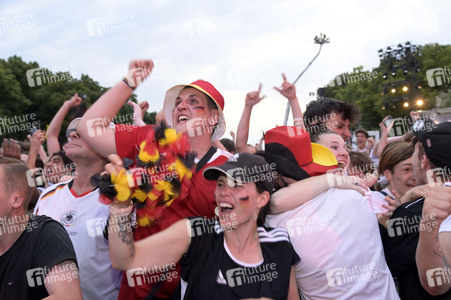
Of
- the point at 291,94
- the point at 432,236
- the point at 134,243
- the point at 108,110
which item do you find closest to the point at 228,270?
the point at 134,243

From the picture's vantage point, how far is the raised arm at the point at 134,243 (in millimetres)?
2082

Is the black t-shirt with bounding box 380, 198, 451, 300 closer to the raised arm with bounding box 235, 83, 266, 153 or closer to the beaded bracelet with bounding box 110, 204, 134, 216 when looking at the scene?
the raised arm with bounding box 235, 83, 266, 153

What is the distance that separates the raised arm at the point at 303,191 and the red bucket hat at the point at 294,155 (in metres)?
0.15

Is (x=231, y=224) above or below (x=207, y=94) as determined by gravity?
below

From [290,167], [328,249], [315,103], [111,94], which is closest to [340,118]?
[315,103]

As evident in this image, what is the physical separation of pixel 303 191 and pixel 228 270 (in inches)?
26.1

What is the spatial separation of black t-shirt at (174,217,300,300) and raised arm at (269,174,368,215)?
19cm

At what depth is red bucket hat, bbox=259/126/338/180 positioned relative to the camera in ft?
8.86

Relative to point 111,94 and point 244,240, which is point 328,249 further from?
point 111,94

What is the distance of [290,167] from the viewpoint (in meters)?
2.70

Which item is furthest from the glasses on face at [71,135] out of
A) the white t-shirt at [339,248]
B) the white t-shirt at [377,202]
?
the white t-shirt at [377,202]

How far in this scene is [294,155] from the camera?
2.74 meters

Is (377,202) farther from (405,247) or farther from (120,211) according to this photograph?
(120,211)

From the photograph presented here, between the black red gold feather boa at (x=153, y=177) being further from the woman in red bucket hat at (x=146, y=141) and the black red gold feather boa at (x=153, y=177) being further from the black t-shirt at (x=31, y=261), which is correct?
the black t-shirt at (x=31, y=261)
